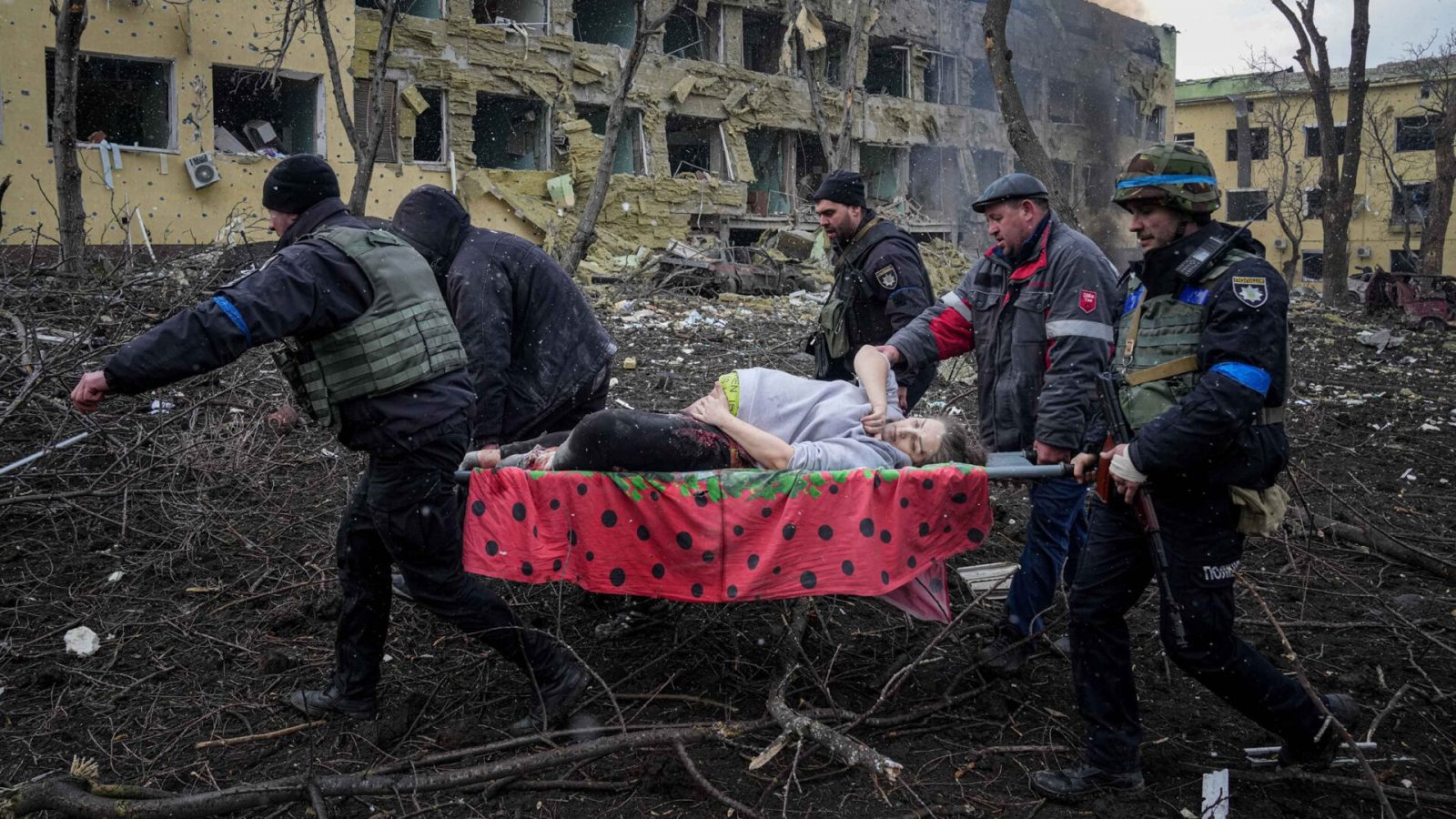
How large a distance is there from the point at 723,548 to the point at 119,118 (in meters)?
18.4

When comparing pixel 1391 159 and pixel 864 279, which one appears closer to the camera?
pixel 864 279

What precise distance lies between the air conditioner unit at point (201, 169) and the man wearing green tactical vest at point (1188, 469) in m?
16.8

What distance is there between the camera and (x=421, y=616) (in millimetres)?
4324

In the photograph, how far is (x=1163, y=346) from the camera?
9.45ft

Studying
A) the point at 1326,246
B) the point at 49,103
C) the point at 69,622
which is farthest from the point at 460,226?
the point at 1326,246

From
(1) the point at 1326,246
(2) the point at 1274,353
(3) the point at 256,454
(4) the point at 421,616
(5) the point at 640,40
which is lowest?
(4) the point at 421,616

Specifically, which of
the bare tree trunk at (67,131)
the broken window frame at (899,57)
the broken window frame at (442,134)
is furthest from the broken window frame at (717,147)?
the bare tree trunk at (67,131)

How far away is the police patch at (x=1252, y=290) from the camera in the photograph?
2660 millimetres

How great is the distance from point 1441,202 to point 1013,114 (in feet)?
53.3

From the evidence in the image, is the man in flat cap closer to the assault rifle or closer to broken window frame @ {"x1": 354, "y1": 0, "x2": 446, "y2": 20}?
the assault rifle

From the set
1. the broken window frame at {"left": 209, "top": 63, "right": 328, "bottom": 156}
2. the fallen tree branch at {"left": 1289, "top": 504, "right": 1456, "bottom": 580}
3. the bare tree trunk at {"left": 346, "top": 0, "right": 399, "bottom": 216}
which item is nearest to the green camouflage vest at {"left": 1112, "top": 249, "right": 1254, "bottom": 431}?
the fallen tree branch at {"left": 1289, "top": 504, "right": 1456, "bottom": 580}

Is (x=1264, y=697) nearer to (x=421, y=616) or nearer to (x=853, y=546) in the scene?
(x=853, y=546)

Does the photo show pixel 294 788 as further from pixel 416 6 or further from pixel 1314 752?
pixel 416 6

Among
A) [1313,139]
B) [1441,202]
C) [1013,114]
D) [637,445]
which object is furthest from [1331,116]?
[1313,139]
